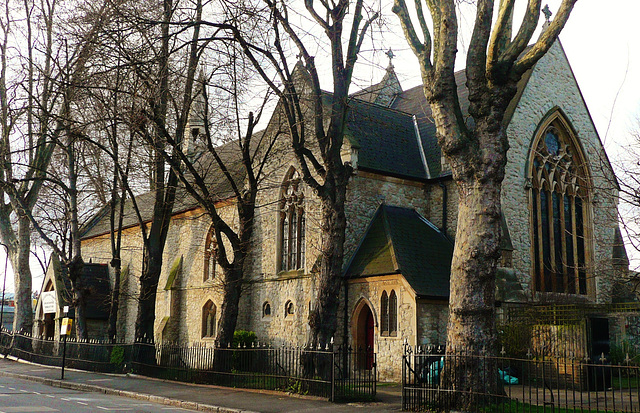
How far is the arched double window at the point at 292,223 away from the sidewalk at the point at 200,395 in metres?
6.09

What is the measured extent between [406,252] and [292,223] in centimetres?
507

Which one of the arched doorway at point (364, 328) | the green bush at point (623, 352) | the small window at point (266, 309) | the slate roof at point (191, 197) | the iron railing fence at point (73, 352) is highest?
the slate roof at point (191, 197)

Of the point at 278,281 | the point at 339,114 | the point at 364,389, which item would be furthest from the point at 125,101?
the point at 364,389

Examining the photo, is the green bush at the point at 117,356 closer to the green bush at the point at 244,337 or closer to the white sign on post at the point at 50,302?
the green bush at the point at 244,337

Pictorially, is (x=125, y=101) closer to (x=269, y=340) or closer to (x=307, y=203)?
(x=307, y=203)

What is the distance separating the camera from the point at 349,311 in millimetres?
19531

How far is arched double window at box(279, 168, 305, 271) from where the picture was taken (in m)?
21.9

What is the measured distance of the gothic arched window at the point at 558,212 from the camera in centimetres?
2130

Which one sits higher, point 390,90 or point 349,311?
point 390,90

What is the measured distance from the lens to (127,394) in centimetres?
1572

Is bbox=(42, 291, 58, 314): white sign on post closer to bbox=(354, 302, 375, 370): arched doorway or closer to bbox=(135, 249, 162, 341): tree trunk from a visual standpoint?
bbox=(135, 249, 162, 341): tree trunk

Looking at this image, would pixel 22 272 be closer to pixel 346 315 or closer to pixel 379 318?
pixel 346 315

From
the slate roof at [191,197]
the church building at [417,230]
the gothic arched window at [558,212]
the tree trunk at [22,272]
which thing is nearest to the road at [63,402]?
the church building at [417,230]

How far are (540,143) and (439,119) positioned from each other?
1150 cm
